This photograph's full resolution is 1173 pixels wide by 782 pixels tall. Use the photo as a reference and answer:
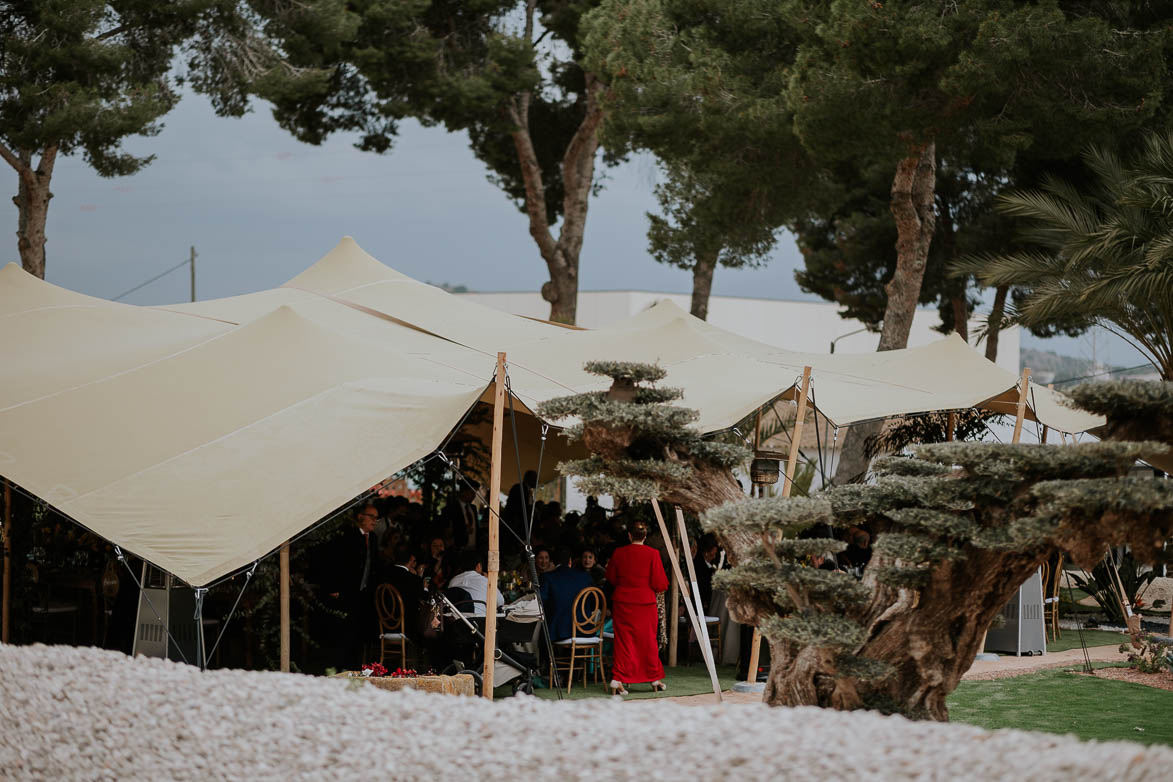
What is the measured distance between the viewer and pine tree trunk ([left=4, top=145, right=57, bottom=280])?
17.0m

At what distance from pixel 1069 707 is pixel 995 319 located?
395 inches

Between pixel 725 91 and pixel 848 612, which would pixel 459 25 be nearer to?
pixel 725 91

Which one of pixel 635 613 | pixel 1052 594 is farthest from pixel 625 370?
pixel 1052 594

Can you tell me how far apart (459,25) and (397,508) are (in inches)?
376

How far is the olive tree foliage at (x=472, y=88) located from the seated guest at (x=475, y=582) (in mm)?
9557

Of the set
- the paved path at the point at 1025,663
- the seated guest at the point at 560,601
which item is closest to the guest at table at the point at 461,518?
the seated guest at the point at 560,601

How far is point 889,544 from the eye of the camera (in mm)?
5648

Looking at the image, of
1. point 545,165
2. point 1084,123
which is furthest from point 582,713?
point 545,165

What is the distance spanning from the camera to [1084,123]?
14602mm

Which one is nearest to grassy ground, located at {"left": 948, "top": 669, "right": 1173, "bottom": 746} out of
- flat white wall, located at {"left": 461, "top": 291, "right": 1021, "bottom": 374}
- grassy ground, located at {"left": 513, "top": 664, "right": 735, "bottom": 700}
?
grassy ground, located at {"left": 513, "top": 664, "right": 735, "bottom": 700}

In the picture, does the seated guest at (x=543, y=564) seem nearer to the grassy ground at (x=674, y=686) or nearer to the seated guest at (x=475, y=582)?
the seated guest at (x=475, y=582)

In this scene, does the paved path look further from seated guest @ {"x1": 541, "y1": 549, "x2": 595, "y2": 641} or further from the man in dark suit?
the man in dark suit

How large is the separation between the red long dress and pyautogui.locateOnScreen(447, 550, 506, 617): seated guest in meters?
0.96

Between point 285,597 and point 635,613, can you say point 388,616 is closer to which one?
point 285,597
